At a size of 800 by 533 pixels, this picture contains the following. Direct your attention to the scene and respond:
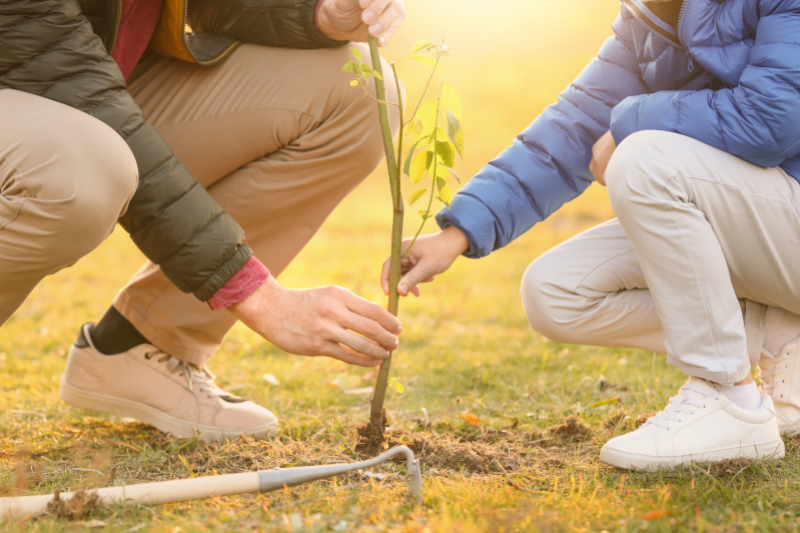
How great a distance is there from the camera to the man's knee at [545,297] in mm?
2168

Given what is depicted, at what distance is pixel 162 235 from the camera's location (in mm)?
1757

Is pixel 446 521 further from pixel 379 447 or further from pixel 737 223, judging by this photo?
pixel 737 223

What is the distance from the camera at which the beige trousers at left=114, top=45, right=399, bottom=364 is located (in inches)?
87.4

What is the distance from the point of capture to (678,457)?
5.56 ft

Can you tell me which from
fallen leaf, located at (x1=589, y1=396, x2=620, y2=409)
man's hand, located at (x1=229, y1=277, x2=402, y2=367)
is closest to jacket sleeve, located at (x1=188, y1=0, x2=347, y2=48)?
man's hand, located at (x1=229, y1=277, x2=402, y2=367)

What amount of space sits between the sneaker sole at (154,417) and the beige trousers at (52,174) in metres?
0.73

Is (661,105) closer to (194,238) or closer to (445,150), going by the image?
(445,150)

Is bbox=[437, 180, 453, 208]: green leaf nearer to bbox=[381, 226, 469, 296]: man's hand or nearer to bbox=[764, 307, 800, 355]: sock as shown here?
bbox=[381, 226, 469, 296]: man's hand

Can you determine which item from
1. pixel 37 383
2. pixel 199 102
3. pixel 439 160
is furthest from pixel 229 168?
pixel 37 383

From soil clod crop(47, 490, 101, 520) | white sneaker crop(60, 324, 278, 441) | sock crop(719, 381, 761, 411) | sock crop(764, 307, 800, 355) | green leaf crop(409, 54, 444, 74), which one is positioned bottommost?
white sneaker crop(60, 324, 278, 441)

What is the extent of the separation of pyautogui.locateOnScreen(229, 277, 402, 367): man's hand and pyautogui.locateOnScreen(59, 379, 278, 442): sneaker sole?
1.51ft

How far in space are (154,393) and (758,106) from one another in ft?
6.33

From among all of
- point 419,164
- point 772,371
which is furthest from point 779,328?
point 419,164

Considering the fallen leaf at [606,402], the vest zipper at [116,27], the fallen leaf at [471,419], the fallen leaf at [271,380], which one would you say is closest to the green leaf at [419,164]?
the fallen leaf at [471,419]
